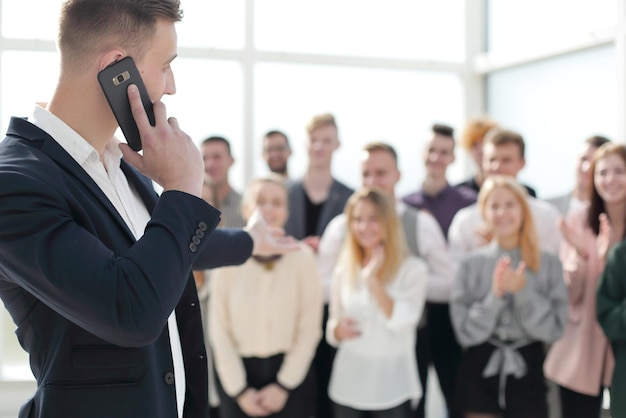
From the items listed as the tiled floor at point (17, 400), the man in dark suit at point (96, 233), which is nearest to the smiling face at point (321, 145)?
the tiled floor at point (17, 400)

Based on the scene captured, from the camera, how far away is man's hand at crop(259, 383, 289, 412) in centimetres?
345

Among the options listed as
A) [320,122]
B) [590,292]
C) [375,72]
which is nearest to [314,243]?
[320,122]

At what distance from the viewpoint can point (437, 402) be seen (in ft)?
16.1

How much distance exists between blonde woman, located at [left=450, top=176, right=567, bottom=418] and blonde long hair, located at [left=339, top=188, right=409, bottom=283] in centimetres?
32

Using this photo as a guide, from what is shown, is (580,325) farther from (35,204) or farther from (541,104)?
(35,204)

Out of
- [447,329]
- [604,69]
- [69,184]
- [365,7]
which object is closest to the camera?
[69,184]

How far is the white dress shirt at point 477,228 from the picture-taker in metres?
3.78

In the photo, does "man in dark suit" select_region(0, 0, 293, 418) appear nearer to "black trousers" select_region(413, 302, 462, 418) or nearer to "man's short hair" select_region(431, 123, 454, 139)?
"black trousers" select_region(413, 302, 462, 418)

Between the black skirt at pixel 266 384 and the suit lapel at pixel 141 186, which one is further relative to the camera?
the black skirt at pixel 266 384

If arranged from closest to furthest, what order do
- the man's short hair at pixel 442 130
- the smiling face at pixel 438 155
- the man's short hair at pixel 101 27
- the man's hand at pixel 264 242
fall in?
the man's short hair at pixel 101 27 → the man's hand at pixel 264 242 → the smiling face at pixel 438 155 → the man's short hair at pixel 442 130

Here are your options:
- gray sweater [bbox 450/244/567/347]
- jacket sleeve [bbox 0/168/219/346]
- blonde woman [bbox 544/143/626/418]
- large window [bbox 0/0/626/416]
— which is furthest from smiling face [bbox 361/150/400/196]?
jacket sleeve [bbox 0/168/219/346]

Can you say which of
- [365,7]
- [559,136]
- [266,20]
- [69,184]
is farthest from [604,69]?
[69,184]

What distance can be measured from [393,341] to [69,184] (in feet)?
8.17

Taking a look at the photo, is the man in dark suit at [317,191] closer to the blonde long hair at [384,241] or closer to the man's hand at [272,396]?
A: the blonde long hair at [384,241]
